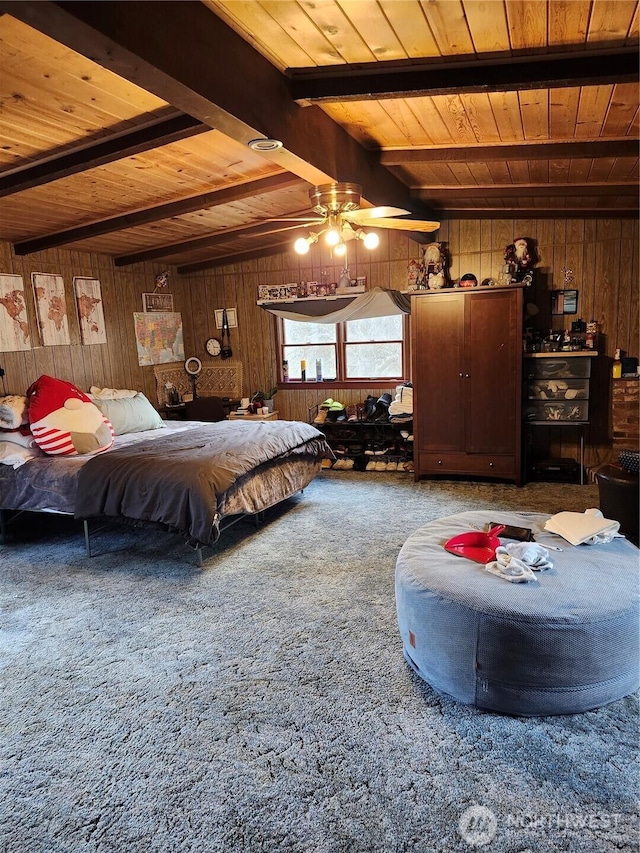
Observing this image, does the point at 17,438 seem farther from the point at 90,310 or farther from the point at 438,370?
the point at 438,370

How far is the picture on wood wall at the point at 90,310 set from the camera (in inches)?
213

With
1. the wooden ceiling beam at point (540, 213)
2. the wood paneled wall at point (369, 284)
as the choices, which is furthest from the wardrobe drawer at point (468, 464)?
the wooden ceiling beam at point (540, 213)

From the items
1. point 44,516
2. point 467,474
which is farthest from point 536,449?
point 44,516

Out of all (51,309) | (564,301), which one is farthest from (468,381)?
(51,309)

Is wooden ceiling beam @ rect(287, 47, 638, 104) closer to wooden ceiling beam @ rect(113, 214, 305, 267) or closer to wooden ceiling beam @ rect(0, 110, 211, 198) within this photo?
wooden ceiling beam @ rect(0, 110, 211, 198)

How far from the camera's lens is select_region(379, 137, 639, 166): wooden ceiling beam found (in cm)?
311

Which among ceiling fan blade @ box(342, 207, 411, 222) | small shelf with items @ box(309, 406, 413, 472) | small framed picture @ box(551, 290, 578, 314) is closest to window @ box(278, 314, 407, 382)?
small shelf with items @ box(309, 406, 413, 472)

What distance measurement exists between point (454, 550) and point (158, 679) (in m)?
1.45

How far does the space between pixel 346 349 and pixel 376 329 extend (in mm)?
416

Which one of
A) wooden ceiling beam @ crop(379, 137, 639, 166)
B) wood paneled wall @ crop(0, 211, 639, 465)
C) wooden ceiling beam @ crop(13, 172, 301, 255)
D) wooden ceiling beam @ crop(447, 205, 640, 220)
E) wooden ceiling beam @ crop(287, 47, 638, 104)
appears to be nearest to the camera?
wooden ceiling beam @ crop(287, 47, 638, 104)

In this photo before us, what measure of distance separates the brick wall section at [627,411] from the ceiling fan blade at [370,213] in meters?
2.88

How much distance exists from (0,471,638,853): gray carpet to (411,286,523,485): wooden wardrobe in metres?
2.22

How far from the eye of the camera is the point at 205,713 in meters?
2.20

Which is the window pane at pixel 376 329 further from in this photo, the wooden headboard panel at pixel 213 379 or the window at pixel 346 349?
the wooden headboard panel at pixel 213 379
